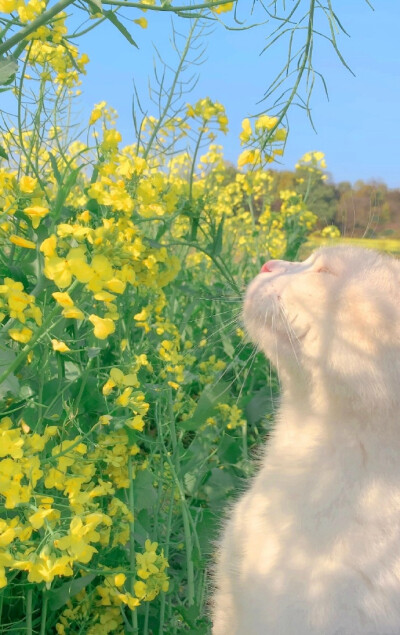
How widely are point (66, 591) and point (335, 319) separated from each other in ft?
2.66

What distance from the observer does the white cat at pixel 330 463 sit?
3.99ft

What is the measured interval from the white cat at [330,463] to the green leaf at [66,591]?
0.32 metres

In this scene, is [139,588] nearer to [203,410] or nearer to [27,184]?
[203,410]

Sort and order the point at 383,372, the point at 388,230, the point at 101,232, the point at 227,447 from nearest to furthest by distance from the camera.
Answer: the point at 101,232 → the point at 383,372 → the point at 388,230 → the point at 227,447

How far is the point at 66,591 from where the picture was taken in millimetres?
1492

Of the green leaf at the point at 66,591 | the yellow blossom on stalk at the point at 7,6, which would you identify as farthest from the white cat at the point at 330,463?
the yellow blossom on stalk at the point at 7,6

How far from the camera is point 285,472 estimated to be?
1.40 meters

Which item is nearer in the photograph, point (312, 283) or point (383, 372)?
point (383, 372)

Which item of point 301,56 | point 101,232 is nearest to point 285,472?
point 101,232

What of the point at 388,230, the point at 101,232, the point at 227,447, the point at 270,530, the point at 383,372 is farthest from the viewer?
the point at 227,447

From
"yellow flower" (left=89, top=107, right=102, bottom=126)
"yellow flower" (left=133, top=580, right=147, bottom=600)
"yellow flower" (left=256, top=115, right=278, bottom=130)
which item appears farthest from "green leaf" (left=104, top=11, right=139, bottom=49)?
"yellow flower" (left=133, top=580, right=147, bottom=600)

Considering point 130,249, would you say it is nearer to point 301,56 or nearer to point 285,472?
point 285,472

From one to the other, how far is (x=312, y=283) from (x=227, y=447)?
122 cm

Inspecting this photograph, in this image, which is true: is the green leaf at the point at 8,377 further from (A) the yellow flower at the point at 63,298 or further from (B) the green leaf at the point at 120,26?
(B) the green leaf at the point at 120,26
